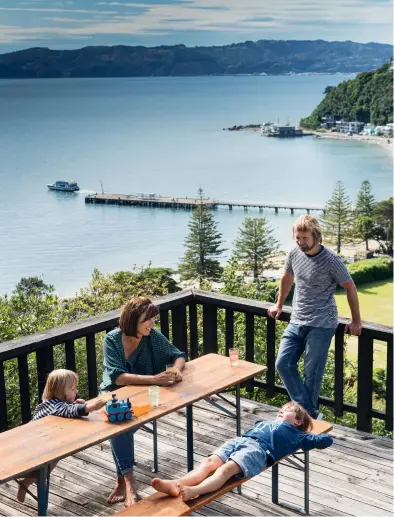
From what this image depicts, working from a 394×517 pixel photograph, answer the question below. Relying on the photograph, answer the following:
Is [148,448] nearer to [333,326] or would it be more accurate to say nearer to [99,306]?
[333,326]

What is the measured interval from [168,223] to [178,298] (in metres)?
54.5

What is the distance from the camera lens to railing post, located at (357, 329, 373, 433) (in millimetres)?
4098

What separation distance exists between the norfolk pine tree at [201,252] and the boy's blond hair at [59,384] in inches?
1801

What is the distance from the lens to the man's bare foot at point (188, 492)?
2756 millimetres

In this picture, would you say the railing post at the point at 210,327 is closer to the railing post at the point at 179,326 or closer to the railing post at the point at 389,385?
the railing post at the point at 179,326

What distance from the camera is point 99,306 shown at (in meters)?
31.8

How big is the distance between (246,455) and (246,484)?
67cm

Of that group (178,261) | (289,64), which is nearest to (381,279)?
(178,261)

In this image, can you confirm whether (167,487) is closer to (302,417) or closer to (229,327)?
(302,417)

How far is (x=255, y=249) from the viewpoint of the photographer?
53.5 meters

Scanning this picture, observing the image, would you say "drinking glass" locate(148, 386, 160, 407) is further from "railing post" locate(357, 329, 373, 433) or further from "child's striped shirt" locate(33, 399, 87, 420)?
"railing post" locate(357, 329, 373, 433)

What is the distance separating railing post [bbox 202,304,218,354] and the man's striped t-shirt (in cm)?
90

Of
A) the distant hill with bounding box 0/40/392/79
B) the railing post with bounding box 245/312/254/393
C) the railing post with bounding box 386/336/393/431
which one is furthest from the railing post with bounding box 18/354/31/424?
the distant hill with bounding box 0/40/392/79

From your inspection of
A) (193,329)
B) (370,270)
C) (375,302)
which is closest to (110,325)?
(193,329)
